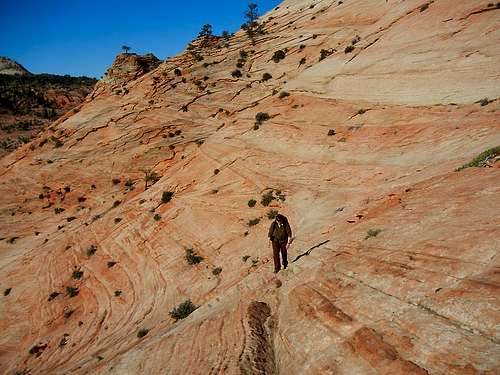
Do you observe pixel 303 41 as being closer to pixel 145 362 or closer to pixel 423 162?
pixel 423 162

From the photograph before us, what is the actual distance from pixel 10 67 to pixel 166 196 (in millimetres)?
124115

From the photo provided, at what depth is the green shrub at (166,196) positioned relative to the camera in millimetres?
23188

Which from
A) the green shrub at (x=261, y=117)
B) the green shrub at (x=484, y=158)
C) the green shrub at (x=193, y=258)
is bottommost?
the green shrub at (x=193, y=258)

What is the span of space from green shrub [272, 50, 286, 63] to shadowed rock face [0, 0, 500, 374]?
0.46 meters

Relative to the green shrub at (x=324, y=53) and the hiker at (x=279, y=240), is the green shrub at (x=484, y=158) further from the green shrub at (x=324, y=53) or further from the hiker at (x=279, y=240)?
the green shrub at (x=324, y=53)

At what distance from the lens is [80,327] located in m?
15.9

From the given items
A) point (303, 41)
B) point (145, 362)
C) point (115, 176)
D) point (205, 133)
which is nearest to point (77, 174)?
point (115, 176)

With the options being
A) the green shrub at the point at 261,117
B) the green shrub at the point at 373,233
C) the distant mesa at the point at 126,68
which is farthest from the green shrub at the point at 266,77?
the green shrub at the point at 373,233

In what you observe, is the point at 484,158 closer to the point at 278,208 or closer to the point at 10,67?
the point at 278,208

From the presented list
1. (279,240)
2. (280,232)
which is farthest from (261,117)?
Result: (279,240)

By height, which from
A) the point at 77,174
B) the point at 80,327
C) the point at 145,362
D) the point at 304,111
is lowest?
the point at 80,327

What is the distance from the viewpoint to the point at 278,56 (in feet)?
110

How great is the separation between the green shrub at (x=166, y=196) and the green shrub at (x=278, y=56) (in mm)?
16753

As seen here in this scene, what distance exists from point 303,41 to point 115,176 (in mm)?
19739
